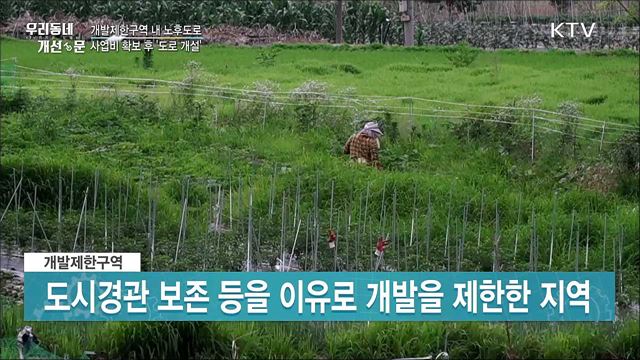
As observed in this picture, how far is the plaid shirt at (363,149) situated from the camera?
19.2ft

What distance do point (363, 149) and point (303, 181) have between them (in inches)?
22.4

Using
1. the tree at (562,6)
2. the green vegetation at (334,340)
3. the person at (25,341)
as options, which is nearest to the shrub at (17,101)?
the green vegetation at (334,340)

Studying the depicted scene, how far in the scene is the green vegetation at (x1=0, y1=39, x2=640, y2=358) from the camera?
15.0 feet

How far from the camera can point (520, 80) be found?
738 cm

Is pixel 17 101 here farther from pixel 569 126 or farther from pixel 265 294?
pixel 569 126

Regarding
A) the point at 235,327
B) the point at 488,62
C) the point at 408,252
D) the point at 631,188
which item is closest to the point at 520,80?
the point at 488,62

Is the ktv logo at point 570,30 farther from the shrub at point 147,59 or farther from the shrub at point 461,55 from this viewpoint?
the shrub at point 147,59

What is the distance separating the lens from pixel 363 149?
234 inches

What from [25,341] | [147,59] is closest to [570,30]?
[147,59]

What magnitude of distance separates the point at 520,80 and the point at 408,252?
2.65 meters

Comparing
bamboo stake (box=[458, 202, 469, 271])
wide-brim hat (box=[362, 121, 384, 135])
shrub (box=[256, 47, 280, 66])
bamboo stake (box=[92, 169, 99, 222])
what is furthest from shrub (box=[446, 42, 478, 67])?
bamboo stake (box=[92, 169, 99, 222])

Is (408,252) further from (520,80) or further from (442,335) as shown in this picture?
(520,80)

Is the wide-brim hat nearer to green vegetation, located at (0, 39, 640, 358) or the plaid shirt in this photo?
the plaid shirt
